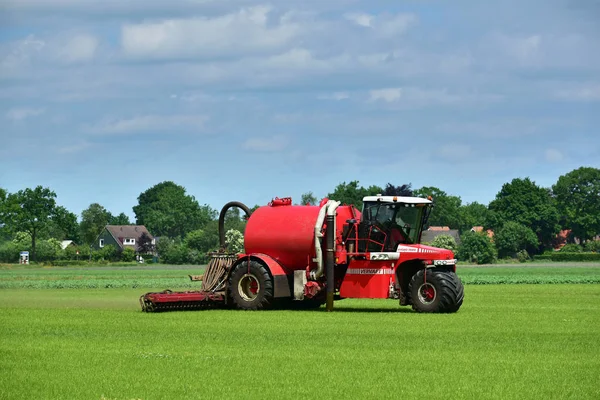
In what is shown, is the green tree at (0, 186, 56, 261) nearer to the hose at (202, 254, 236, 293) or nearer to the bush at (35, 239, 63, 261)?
the bush at (35, 239, 63, 261)

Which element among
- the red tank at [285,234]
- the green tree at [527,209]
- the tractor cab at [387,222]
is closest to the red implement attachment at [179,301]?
the red tank at [285,234]

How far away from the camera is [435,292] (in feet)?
95.8

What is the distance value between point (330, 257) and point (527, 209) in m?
139

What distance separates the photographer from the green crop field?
1503 centimetres

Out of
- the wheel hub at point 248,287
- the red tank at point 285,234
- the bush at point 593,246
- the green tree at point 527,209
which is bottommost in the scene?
the wheel hub at point 248,287

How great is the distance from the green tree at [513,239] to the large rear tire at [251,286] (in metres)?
123

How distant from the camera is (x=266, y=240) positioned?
106 feet

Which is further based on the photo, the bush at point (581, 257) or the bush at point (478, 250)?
the bush at point (478, 250)

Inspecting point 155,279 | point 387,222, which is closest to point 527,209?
point 155,279

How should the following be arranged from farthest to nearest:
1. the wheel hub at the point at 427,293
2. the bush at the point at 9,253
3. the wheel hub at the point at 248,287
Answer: the bush at the point at 9,253 → the wheel hub at the point at 248,287 → the wheel hub at the point at 427,293

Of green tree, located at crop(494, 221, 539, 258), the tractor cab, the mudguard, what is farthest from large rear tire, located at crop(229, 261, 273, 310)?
green tree, located at crop(494, 221, 539, 258)

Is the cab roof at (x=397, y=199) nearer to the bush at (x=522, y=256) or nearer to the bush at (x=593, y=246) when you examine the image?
the bush at (x=522, y=256)

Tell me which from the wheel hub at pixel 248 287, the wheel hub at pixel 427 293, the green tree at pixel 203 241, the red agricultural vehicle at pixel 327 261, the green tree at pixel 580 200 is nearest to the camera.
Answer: the wheel hub at pixel 427 293

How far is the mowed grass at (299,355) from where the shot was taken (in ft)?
49.3
